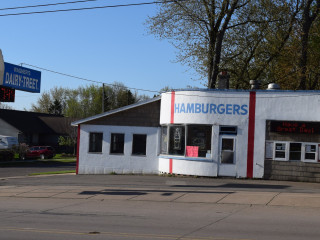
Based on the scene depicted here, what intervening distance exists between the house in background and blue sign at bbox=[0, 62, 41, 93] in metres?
40.5

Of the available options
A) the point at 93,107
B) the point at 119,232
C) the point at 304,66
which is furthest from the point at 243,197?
the point at 93,107

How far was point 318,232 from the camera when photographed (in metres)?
10.8

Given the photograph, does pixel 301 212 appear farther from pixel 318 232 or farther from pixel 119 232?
pixel 119 232

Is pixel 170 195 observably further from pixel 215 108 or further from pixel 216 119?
pixel 215 108

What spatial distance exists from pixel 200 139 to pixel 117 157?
5.52 meters

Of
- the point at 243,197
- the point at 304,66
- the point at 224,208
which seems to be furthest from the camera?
the point at 304,66

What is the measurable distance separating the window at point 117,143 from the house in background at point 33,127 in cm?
3808

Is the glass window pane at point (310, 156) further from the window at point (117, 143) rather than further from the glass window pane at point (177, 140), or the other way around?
the window at point (117, 143)

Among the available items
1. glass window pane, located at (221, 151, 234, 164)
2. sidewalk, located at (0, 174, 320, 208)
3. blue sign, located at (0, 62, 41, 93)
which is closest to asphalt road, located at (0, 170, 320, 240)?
sidewalk, located at (0, 174, 320, 208)

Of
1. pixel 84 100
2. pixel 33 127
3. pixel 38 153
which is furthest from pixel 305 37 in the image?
pixel 84 100

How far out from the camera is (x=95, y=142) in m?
27.5

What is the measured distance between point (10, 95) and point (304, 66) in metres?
19.0

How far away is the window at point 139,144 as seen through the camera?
87.7 ft

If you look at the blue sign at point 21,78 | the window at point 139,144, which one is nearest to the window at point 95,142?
the window at point 139,144
